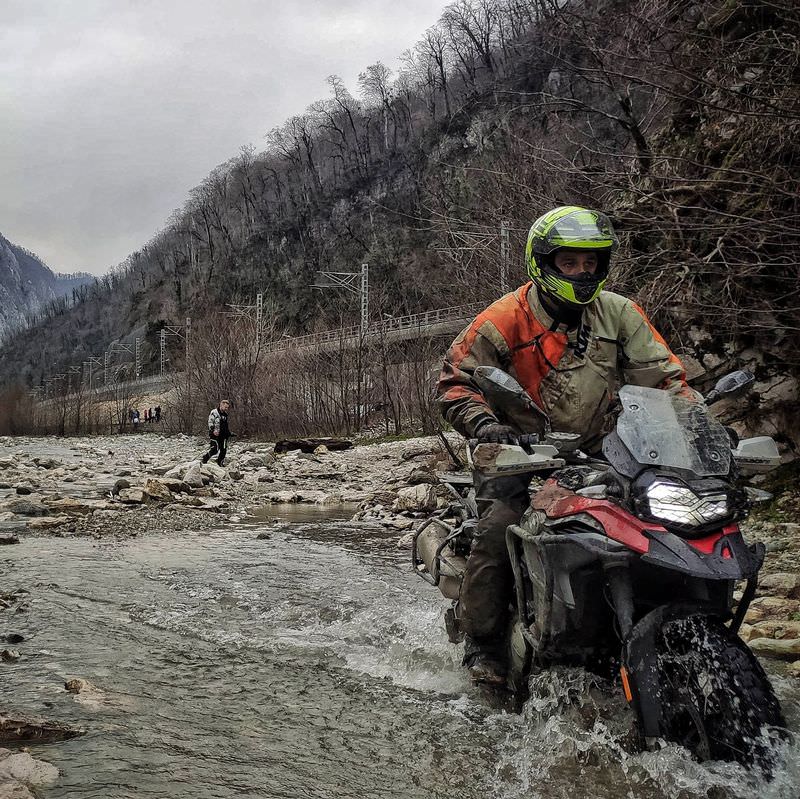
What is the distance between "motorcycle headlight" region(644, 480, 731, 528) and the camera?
8.13ft

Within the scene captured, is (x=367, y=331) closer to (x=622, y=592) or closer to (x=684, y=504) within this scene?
(x=622, y=592)

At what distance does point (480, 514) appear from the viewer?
3.80m

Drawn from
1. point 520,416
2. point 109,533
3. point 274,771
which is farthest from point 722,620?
point 109,533

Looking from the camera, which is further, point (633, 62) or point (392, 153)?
point (392, 153)

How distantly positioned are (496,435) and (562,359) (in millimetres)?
668

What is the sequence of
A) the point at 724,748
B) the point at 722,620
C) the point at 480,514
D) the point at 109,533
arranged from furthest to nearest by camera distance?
1. the point at 109,533
2. the point at 480,514
3. the point at 722,620
4. the point at 724,748

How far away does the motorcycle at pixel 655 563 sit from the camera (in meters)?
2.44

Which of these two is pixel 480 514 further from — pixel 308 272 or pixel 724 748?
pixel 308 272

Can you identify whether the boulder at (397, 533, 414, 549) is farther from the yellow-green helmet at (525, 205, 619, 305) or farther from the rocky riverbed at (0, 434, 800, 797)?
the yellow-green helmet at (525, 205, 619, 305)

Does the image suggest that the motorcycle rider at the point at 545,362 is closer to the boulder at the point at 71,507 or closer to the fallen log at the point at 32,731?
the fallen log at the point at 32,731

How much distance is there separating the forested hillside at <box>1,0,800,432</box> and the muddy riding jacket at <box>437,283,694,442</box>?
244cm

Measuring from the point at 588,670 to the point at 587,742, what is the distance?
0.87 ft

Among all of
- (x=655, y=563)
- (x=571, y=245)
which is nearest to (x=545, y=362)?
(x=571, y=245)

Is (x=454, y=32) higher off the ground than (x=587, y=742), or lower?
higher
